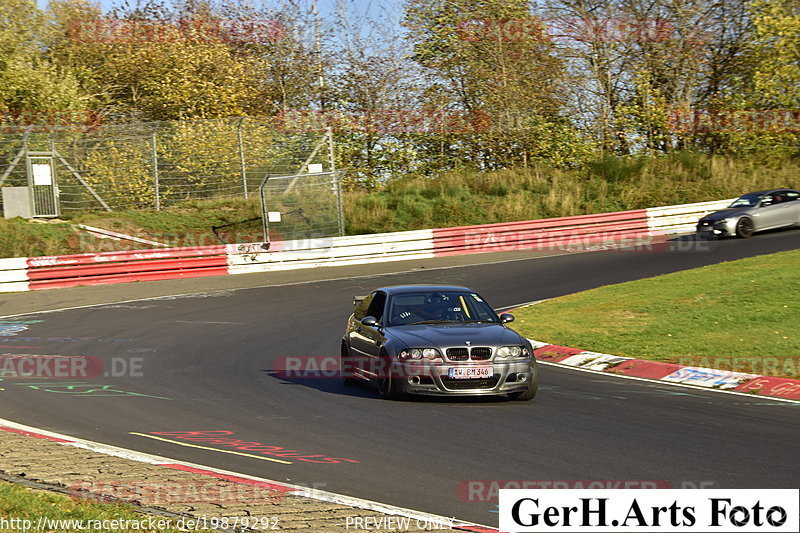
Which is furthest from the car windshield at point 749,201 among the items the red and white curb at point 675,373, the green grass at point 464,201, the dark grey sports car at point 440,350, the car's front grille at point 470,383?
the car's front grille at point 470,383

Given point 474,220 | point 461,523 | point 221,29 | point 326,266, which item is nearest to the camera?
point 461,523

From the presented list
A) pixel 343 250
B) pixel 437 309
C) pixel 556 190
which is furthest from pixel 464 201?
pixel 437 309

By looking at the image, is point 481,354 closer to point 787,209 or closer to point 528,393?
point 528,393

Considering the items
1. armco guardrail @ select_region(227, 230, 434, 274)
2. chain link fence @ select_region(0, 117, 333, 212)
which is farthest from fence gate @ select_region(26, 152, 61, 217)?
armco guardrail @ select_region(227, 230, 434, 274)

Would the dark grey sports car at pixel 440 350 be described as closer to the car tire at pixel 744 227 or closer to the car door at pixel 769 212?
the car tire at pixel 744 227

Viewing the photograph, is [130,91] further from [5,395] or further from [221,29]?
[5,395]

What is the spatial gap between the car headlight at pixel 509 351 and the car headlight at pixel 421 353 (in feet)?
2.37

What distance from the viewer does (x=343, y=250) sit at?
2925 cm

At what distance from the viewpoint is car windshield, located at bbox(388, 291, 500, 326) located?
1186 centimetres

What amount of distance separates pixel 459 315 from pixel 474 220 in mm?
24346

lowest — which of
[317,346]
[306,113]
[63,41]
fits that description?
[317,346]

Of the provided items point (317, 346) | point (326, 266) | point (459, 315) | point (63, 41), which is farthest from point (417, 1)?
point (459, 315)

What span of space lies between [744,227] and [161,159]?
19.4m

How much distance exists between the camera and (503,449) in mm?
8266
